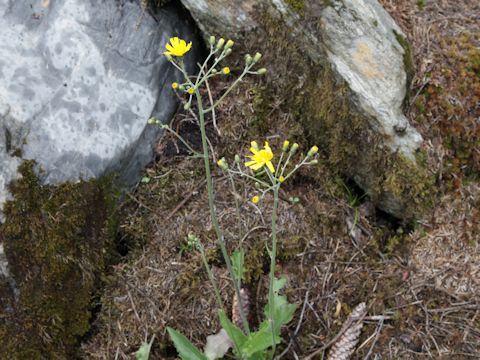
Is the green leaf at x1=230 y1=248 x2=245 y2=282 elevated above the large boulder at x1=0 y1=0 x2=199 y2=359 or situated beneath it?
situated beneath

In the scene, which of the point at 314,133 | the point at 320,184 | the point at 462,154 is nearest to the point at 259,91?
the point at 314,133

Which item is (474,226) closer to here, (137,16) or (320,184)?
(320,184)

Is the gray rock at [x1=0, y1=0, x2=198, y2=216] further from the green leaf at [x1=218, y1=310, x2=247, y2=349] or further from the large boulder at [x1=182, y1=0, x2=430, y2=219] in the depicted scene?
the green leaf at [x1=218, y1=310, x2=247, y2=349]

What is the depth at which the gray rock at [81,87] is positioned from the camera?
315cm

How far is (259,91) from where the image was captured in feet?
12.0

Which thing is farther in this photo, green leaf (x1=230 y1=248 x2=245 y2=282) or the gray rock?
the gray rock

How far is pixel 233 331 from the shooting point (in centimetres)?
279

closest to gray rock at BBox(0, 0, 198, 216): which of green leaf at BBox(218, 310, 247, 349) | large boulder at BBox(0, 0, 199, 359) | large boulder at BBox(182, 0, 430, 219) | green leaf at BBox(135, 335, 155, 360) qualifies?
large boulder at BBox(0, 0, 199, 359)

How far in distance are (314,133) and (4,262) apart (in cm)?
202

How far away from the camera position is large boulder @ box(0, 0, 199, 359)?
9.91 feet

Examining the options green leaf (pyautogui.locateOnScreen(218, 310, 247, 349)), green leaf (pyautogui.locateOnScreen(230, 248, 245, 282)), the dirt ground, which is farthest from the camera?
the dirt ground

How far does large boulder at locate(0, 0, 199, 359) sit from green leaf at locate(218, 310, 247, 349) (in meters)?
0.87

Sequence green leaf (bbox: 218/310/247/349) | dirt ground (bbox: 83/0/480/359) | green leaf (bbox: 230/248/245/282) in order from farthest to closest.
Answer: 1. dirt ground (bbox: 83/0/480/359)
2. green leaf (bbox: 230/248/245/282)
3. green leaf (bbox: 218/310/247/349)

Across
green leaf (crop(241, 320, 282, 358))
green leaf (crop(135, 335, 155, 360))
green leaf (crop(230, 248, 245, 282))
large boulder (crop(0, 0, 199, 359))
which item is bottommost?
green leaf (crop(135, 335, 155, 360))
